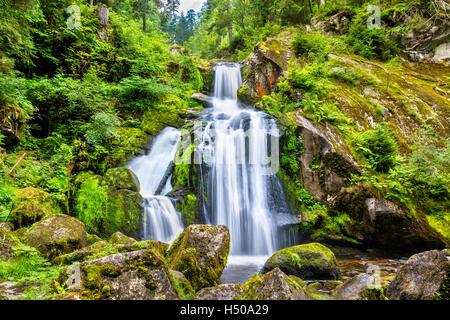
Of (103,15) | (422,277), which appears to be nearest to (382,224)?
(422,277)

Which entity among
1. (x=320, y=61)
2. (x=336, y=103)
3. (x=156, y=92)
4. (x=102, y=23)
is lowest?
(x=336, y=103)

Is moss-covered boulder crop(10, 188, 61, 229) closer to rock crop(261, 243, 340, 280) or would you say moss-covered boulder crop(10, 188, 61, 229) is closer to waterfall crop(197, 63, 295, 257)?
waterfall crop(197, 63, 295, 257)

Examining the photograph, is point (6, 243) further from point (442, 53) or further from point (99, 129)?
point (442, 53)

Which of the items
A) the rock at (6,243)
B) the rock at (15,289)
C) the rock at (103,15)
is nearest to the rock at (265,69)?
the rock at (103,15)

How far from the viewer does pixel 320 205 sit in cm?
798

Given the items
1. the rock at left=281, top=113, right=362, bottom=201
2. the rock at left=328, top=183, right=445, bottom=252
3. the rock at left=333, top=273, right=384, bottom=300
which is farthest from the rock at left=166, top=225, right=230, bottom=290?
the rock at left=328, top=183, right=445, bottom=252

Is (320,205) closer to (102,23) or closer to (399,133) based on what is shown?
(399,133)

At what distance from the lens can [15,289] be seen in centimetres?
246

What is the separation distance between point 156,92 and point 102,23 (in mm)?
5037

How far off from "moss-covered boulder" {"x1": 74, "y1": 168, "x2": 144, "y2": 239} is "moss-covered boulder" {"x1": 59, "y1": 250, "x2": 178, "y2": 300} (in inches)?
166

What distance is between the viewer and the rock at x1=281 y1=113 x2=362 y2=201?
784 cm
